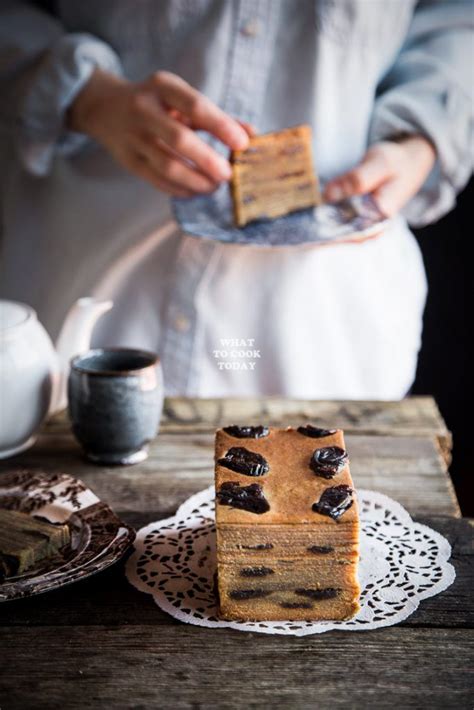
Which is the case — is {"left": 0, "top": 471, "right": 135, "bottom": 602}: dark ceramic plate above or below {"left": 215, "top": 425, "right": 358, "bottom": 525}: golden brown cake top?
below

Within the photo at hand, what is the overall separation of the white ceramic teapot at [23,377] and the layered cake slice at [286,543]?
15.1 inches

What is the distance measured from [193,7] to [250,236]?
1.52 feet

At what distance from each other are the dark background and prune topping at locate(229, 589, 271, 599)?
1.54m

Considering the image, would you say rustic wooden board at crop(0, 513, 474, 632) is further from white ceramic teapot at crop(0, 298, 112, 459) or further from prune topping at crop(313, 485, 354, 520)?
white ceramic teapot at crop(0, 298, 112, 459)

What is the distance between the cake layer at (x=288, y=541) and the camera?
2.42ft

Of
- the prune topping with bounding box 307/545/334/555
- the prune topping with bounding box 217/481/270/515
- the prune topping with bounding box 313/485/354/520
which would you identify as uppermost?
the prune topping with bounding box 313/485/354/520

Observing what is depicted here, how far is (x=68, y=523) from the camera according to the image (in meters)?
0.91

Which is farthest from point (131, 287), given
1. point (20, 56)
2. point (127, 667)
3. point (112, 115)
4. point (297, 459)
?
point (127, 667)

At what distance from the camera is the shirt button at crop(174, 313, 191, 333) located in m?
1.59

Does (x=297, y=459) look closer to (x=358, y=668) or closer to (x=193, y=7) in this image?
(x=358, y=668)

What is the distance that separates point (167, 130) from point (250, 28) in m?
0.29

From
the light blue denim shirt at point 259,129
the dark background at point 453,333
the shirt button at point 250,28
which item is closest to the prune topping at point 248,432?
the light blue denim shirt at point 259,129

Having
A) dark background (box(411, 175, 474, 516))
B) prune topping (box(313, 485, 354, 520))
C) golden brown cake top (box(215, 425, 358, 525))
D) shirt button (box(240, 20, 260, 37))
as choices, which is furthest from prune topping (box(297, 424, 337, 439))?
dark background (box(411, 175, 474, 516))

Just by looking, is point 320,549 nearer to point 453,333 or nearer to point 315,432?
point 315,432
